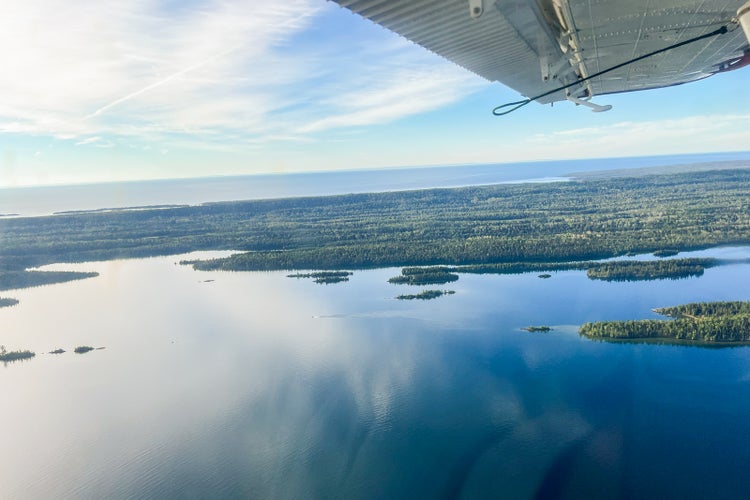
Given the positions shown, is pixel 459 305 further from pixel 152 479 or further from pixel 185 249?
pixel 185 249

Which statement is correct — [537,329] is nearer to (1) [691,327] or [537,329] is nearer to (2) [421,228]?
(1) [691,327]

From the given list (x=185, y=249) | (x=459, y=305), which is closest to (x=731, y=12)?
(x=459, y=305)

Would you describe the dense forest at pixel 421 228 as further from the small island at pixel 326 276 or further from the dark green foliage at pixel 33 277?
the small island at pixel 326 276

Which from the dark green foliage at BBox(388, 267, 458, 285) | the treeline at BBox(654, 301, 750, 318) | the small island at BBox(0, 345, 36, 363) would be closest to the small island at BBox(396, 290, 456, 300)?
the dark green foliage at BBox(388, 267, 458, 285)

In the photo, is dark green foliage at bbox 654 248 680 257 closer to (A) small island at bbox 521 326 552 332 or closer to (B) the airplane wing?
(A) small island at bbox 521 326 552 332

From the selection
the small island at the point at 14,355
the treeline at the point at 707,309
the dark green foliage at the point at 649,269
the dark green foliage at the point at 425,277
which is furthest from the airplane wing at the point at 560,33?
the dark green foliage at the point at 649,269

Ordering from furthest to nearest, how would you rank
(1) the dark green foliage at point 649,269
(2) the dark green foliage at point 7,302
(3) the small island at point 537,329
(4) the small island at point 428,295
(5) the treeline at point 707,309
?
1. (2) the dark green foliage at point 7,302
2. (1) the dark green foliage at point 649,269
3. (4) the small island at point 428,295
4. (5) the treeline at point 707,309
5. (3) the small island at point 537,329
